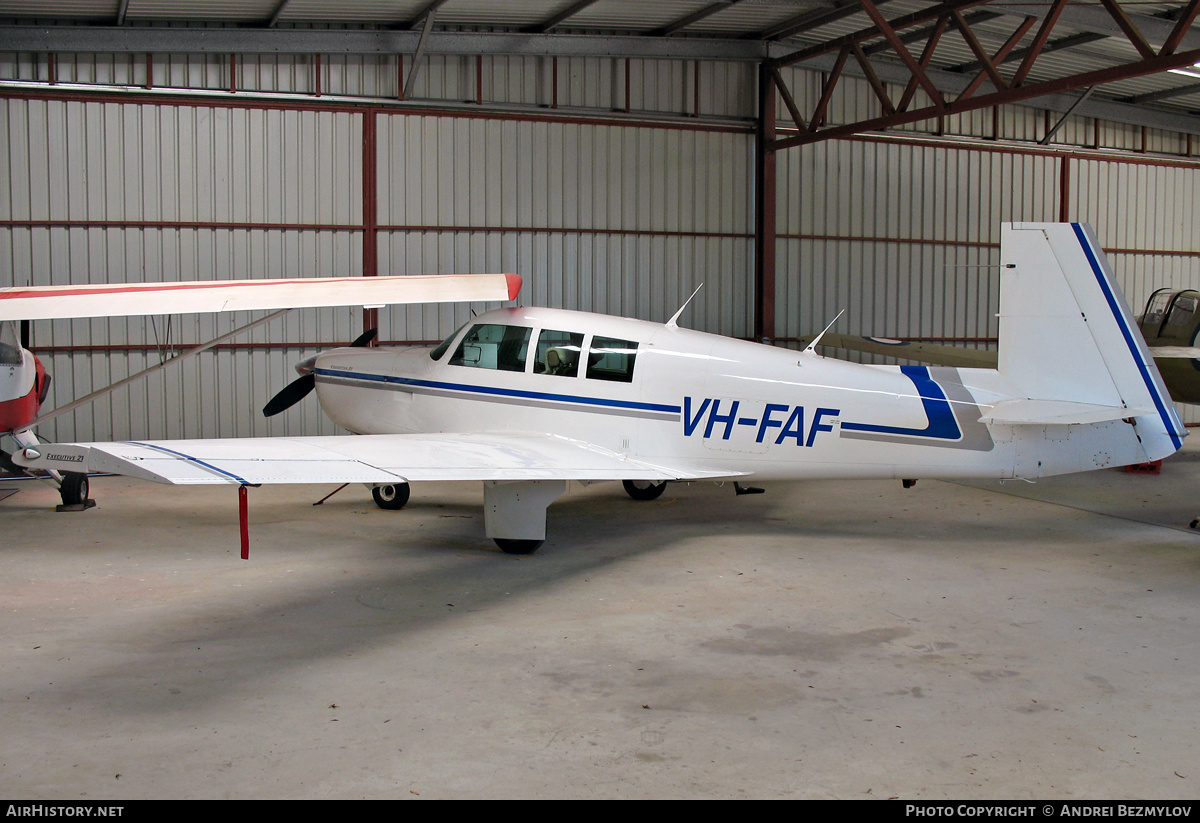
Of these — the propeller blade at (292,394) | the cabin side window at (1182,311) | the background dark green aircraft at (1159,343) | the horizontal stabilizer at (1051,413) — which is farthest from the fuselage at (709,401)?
the cabin side window at (1182,311)

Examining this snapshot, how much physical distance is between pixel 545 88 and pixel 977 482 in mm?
8441

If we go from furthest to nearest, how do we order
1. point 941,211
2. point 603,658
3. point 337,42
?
1. point 941,211
2. point 337,42
3. point 603,658

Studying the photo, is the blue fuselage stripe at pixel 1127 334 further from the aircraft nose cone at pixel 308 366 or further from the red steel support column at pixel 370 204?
the red steel support column at pixel 370 204

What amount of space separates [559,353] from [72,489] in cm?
523

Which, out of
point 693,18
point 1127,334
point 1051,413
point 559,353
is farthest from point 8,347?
point 693,18

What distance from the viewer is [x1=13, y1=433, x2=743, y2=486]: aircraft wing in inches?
211

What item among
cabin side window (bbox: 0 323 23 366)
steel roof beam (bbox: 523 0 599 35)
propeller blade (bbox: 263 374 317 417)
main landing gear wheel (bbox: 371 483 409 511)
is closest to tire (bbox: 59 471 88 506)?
cabin side window (bbox: 0 323 23 366)

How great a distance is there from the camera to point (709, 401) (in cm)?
815

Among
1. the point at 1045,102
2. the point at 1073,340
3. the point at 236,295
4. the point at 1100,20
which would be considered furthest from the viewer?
the point at 1045,102

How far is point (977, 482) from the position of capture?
1207cm

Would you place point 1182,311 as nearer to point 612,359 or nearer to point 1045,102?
point 1045,102

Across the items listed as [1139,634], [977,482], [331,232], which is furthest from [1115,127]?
[1139,634]

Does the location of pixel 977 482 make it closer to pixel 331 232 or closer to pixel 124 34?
pixel 331 232

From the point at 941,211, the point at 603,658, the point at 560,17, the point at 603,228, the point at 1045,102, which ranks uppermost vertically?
the point at 560,17
